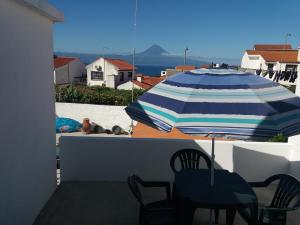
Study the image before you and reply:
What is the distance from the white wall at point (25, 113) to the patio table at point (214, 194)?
8.02ft

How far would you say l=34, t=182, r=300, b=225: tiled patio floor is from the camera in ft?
17.9

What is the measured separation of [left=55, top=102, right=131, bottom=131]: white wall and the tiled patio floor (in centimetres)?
1891

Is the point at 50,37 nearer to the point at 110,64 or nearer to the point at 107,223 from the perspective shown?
the point at 107,223

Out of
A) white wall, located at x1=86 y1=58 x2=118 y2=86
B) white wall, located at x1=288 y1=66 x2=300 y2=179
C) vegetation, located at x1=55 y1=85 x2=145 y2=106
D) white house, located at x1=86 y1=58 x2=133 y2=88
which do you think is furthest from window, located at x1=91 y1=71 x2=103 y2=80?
white wall, located at x1=288 y1=66 x2=300 y2=179

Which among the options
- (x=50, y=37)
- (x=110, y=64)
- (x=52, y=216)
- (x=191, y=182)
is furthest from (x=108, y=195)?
(x=110, y=64)

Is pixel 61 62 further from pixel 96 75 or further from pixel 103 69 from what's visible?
pixel 103 69

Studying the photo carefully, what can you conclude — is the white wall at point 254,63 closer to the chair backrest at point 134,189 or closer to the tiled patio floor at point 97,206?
the tiled patio floor at point 97,206

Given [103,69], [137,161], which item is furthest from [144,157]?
[103,69]

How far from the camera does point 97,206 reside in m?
5.96

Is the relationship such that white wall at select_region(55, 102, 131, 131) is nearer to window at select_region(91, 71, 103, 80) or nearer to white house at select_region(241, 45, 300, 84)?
window at select_region(91, 71, 103, 80)

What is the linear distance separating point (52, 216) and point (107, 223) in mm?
1066

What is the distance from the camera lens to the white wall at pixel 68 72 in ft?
151

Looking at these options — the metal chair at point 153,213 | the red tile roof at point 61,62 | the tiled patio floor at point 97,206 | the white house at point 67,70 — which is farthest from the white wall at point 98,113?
the metal chair at point 153,213

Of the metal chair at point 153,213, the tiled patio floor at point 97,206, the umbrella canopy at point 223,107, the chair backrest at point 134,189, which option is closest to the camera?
the umbrella canopy at point 223,107
